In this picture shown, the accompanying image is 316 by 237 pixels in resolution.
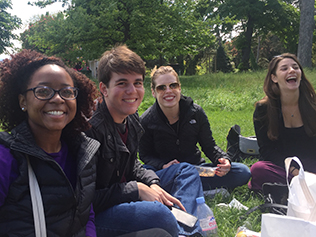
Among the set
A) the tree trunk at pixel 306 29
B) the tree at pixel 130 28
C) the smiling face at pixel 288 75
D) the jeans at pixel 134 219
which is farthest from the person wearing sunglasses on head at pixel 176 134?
the tree trunk at pixel 306 29

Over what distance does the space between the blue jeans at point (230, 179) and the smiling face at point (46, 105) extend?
2.15 meters

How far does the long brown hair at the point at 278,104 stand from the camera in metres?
3.21

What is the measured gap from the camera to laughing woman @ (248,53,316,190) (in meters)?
3.19

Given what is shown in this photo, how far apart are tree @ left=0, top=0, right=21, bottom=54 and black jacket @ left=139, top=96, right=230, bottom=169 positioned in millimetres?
21775

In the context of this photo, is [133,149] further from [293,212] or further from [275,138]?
[275,138]

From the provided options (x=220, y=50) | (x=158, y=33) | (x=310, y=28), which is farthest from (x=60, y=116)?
(x=220, y=50)

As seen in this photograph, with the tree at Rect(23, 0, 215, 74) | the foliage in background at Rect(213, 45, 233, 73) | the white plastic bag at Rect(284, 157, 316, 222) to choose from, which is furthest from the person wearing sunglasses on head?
the foliage in background at Rect(213, 45, 233, 73)

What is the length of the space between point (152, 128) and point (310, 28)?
1564 centimetres

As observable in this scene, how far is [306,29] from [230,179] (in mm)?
15281

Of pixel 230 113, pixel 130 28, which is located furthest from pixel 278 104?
pixel 130 28

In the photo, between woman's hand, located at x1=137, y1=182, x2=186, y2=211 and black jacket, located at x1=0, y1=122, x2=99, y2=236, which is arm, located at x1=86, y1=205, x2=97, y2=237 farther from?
woman's hand, located at x1=137, y1=182, x2=186, y2=211

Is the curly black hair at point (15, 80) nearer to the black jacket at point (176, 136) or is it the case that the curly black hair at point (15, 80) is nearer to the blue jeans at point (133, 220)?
the blue jeans at point (133, 220)

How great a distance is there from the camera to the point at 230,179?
3.37 m

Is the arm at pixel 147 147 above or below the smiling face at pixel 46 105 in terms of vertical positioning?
below
